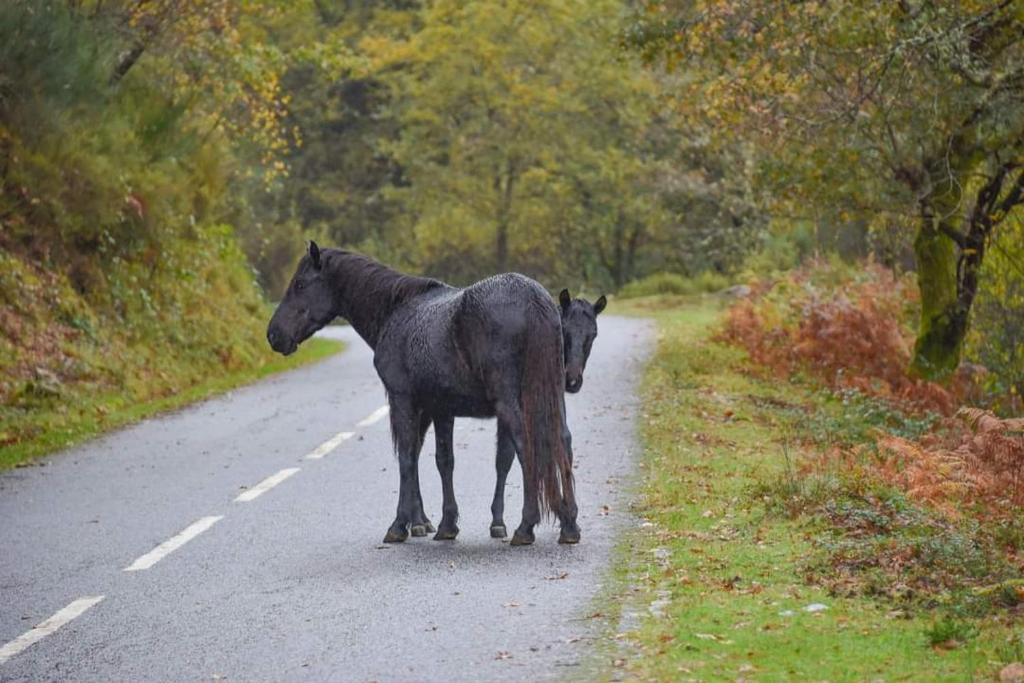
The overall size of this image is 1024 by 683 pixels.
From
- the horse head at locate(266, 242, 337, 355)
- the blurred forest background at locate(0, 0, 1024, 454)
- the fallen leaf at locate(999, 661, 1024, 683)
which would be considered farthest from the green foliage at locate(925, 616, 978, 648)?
the blurred forest background at locate(0, 0, 1024, 454)

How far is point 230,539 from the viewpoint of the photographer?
10.4 m

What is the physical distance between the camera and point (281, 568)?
9.30 m

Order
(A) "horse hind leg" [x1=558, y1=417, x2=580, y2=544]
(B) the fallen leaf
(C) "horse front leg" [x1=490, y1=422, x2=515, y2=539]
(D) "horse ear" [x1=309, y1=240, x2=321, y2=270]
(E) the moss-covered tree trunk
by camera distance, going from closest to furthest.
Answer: (B) the fallen leaf, (A) "horse hind leg" [x1=558, y1=417, x2=580, y2=544], (C) "horse front leg" [x1=490, y1=422, x2=515, y2=539], (D) "horse ear" [x1=309, y1=240, x2=321, y2=270], (E) the moss-covered tree trunk

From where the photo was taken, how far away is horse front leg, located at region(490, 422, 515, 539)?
9.76m

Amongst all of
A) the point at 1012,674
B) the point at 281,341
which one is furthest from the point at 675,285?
the point at 1012,674

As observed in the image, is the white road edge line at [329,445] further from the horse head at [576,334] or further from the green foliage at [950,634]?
the green foliage at [950,634]

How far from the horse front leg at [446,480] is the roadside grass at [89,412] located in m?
6.13

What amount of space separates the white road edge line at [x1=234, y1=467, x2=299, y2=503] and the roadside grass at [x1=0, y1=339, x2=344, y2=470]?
2855 mm

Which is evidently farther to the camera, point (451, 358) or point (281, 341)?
point (281, 341)

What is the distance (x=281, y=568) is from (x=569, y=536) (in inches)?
68.8

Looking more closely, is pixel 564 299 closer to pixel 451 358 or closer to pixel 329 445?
pixel 451 358

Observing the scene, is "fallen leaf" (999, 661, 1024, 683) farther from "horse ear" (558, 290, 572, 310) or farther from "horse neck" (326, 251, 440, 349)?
"horse neck" (326, 251, 440, 349)

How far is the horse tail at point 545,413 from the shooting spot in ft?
30.4

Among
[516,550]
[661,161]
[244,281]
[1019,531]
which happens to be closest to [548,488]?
[516,550]
